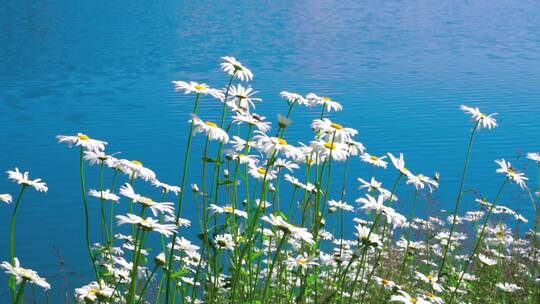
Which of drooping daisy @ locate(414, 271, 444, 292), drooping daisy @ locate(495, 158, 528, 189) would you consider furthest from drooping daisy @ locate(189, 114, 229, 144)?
drooping daisy @ locate(495, 158, 528, 189)

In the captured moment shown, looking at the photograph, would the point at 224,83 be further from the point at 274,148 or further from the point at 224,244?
the point at 274,148

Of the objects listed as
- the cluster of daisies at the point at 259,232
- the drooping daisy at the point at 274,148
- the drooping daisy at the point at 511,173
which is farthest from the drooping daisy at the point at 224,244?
the drooping daisy at the point at 511,173

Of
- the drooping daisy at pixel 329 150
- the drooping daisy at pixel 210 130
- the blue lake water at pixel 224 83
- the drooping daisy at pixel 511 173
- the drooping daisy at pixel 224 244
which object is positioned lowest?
the blue lake water at pixel 224 83

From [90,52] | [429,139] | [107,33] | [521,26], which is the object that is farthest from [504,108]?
[521,26]

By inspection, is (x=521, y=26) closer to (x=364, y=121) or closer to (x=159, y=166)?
(x=364, y=121)

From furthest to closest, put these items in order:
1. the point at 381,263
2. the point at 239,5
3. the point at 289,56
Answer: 1. the point at 239,5
2. the point at 289,56
3. the point at 381,263

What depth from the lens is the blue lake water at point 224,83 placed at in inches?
363

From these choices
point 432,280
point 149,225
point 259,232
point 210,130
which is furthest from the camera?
→ point 432,280

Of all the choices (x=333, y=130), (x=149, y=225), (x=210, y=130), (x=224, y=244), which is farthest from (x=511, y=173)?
(x=149, y=225)

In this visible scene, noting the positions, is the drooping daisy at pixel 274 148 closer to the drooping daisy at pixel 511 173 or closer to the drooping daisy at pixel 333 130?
the drooping daisy at pixel 333 130

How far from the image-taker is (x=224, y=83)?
1680 cm

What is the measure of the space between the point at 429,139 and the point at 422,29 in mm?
19642

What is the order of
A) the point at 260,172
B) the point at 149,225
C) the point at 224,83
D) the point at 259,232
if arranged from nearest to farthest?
1. the point at 149,225
2. the point at 259,232
3. the point at 260,172
4. the point at 224,83

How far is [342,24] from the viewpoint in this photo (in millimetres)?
32031
